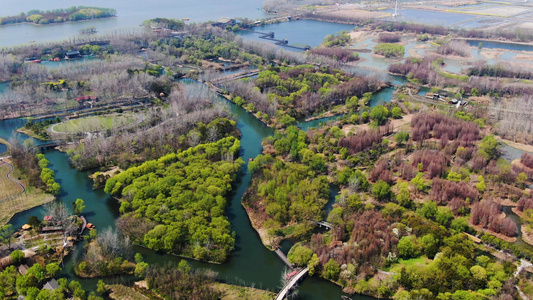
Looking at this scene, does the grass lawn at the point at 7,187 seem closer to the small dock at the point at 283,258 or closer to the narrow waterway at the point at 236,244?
the narrow waterway at the point at 236,244

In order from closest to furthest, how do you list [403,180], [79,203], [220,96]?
[79,203] → [403,180] → [220,96]

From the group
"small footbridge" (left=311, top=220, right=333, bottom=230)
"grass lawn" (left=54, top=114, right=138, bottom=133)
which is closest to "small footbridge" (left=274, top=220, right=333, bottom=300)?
"small footbridge" (left=311, top=220, right=333, bottom=230)

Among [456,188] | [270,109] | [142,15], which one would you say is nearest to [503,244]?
[456,188]

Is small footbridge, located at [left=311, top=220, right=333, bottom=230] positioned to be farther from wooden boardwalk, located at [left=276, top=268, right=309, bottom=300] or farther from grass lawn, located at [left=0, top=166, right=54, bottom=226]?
Result: grass lawn, located at [left=0, top=166, right=54, bottom=226]

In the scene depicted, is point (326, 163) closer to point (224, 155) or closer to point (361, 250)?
point (224, 155)

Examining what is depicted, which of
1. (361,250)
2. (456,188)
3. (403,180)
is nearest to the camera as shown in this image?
(361,250)

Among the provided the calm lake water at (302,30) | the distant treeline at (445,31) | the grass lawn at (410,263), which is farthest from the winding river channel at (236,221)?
the distant treeline at (445,31)

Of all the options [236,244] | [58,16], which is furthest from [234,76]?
[58,16]
